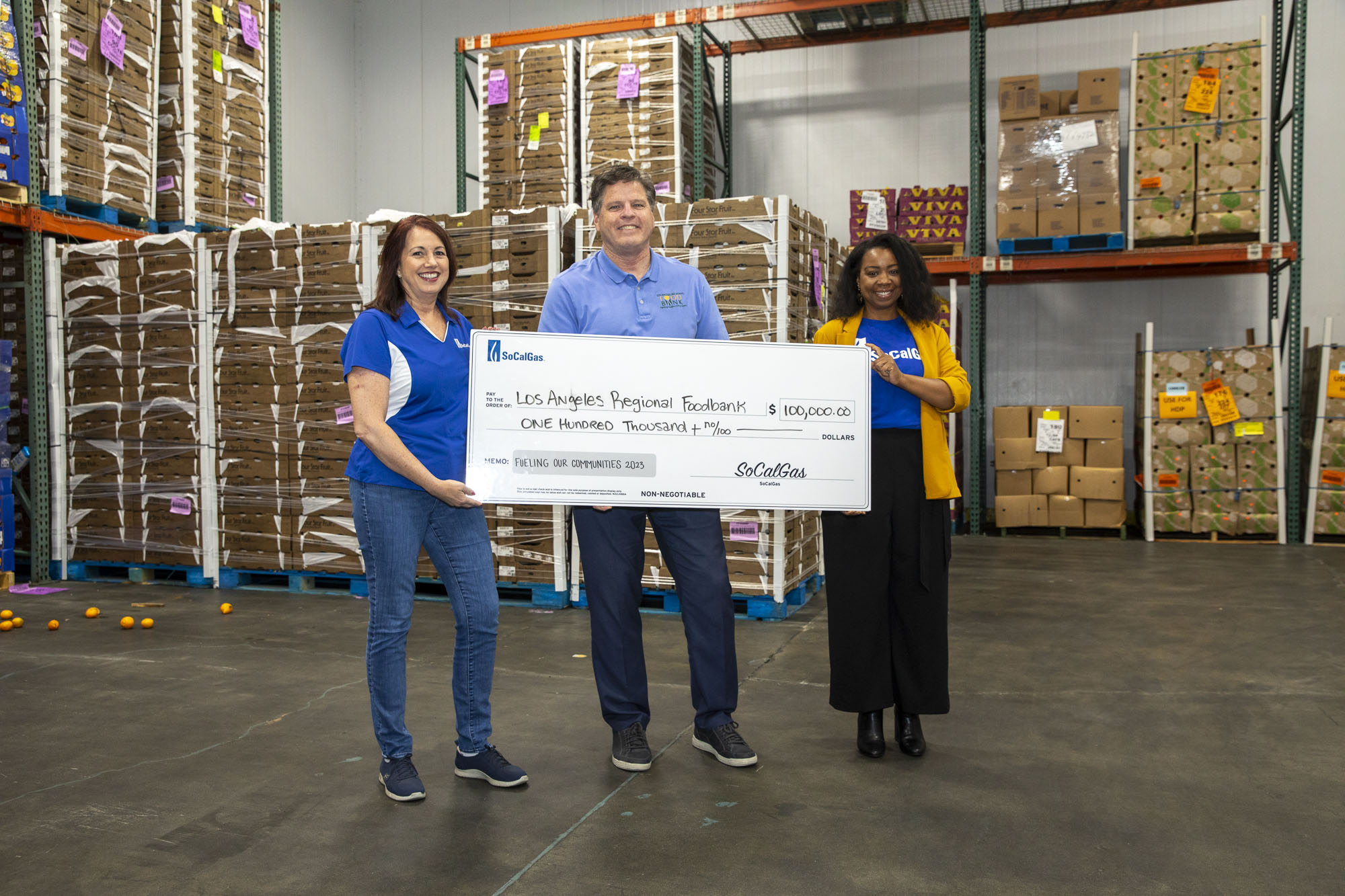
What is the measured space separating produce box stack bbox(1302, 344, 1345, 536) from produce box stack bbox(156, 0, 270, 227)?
29.9 ft

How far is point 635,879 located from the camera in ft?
8.46

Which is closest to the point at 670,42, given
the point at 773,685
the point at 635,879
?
the point at 773,685

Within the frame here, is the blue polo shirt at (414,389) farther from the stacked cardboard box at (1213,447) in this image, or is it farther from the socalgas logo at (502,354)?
the stacked cardboard box at (1213,447)

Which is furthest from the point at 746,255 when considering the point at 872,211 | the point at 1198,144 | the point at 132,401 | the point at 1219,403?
the point at 1198,144

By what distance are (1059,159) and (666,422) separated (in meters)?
7.62

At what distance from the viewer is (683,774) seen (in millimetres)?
3322

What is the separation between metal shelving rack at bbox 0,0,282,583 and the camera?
6.88m

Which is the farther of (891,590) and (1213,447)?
→ (1213,447)

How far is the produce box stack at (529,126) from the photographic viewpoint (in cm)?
981

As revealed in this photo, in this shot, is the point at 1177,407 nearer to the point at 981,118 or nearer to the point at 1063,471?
the point at 1063,471

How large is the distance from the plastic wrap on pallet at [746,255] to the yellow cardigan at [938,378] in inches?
86.6

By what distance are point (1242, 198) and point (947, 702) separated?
7.49 metres

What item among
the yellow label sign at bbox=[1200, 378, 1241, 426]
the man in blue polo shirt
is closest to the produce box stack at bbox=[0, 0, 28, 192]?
the man in blue polo shirt

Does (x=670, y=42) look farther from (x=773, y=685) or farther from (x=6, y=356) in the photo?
(x=773, y=685)
